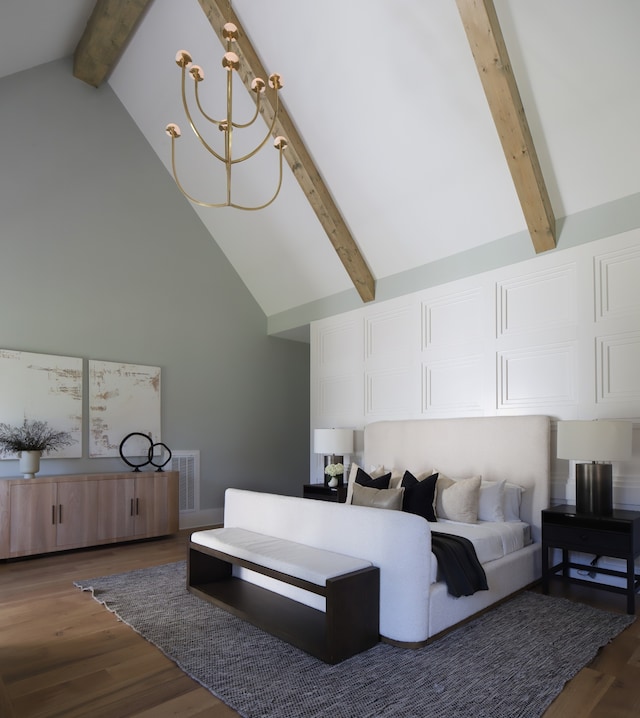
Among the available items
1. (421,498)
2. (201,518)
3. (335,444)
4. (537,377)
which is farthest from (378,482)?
(201,518)

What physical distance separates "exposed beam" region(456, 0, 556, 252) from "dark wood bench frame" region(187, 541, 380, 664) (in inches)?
118

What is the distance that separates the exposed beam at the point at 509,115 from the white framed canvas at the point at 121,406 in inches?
165

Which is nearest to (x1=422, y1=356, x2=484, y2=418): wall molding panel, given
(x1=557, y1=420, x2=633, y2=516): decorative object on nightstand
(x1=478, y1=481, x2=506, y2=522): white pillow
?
(x1=478, y1=481, x2=506, y2=522): white pillow

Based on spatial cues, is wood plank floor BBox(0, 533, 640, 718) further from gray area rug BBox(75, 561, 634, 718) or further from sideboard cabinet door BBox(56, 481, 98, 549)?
sideboard cabinet door BBox(56, 481, 98, 549)

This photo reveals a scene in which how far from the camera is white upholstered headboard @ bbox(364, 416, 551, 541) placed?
4086 mm

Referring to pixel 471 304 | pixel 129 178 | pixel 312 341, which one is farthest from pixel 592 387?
A: pixel 129 178

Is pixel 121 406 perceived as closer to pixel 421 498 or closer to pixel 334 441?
pixel 334 441

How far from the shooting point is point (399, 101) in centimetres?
424

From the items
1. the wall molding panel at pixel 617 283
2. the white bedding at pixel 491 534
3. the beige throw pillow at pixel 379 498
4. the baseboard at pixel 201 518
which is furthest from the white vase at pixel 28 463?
the wall molding panel at pixel 617 283

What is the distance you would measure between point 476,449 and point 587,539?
1.20 m

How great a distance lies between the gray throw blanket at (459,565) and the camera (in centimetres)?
287

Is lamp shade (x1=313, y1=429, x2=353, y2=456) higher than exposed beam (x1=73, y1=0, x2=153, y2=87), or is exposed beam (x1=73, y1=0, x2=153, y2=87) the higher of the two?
exposed beam (x1=73, y1=0, x2=153, y2=87)

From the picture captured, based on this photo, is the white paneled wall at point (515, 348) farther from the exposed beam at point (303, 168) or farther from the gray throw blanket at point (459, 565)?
the gray throw blanket at point (459, 565)

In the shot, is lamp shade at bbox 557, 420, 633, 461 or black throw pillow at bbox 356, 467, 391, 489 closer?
lamp shade at bbox 557, 420, 633, 461
